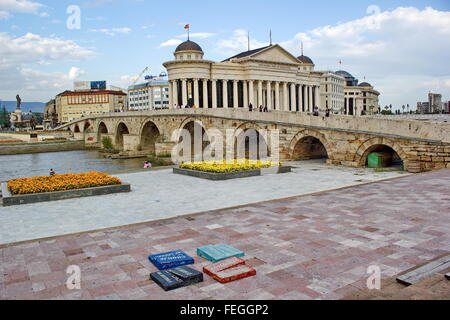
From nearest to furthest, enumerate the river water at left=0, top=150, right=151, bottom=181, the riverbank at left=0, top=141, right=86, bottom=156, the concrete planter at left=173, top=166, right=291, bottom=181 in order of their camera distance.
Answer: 1. the concrete planter at left=173, top=166, right=291, bottom=181
2. the river water at left=0, top=150, right=151, bottom=181
3. the riverbank at left=0, top=141, right=86, bottom=156

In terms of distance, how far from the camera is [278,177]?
59.9 feet

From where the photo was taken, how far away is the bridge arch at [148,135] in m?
48.4

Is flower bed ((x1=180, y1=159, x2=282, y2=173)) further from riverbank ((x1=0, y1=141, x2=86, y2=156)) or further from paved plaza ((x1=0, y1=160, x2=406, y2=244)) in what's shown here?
riverbank ((x1=0, y1=141, x2=86, y2=156))

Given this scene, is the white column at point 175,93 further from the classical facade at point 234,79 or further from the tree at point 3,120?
the tree at point 3,120

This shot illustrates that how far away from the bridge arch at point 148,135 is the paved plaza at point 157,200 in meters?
28.9

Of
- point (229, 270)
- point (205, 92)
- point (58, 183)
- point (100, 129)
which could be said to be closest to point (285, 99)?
point (205, 92)

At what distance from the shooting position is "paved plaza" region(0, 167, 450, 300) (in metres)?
5.97

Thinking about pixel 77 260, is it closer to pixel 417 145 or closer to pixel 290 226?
pixel 290 226

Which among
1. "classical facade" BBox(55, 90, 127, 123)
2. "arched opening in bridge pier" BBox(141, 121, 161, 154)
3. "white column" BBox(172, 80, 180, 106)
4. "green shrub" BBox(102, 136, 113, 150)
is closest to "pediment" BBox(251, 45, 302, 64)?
"white column" BBox(172, 80, 180, 106)

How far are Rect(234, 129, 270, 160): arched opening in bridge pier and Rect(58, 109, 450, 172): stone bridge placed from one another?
134cm

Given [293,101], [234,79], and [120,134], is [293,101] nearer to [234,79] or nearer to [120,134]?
[234,79]

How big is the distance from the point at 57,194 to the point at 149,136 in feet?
121

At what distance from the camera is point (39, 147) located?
55125mm
